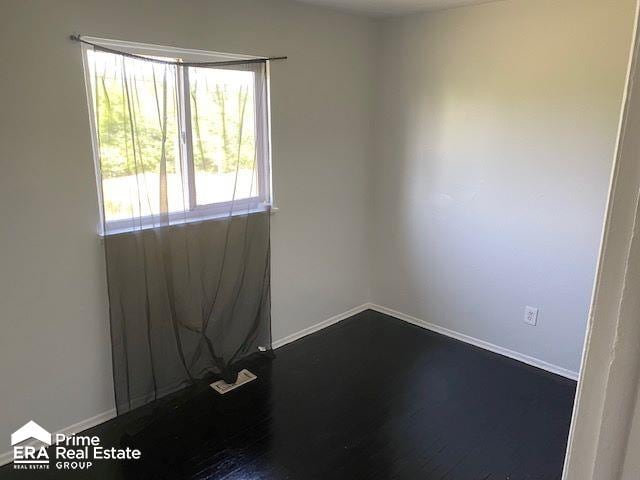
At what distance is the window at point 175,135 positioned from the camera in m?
2.37

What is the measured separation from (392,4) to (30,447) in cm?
325

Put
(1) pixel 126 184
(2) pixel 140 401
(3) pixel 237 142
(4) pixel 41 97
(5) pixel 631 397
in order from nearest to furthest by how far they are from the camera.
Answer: (5) pixel 631 397, (4) pixel 41 97, (1) pixel 126 184, (2) pixel 140 401, (3) pixel 237 142

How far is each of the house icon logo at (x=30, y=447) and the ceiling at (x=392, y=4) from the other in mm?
2878

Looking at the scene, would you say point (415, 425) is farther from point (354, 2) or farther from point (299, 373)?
point (354, 2)

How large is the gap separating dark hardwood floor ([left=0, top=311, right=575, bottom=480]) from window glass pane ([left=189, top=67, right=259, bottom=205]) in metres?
1.22

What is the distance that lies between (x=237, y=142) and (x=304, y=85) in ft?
2.20

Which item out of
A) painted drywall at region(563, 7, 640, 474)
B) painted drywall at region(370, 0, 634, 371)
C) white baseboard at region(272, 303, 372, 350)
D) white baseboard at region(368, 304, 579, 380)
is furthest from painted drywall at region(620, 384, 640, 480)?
white baseboard at region(272, 303, 372, 350)

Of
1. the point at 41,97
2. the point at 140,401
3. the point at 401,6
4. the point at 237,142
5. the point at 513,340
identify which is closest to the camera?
the point at 41,97

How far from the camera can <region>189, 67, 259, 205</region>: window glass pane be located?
2719 millimetres

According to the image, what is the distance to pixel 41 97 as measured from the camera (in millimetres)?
2162

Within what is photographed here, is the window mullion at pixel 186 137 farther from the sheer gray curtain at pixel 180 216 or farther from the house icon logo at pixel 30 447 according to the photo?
the house icon logo at pixel 30 447

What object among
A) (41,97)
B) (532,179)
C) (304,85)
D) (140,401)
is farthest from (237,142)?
(532,179)

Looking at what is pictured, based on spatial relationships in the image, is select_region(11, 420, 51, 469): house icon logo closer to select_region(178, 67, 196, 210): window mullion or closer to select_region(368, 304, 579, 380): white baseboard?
select_region(178, 67, 196, 210): window mullion

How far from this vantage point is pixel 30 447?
7.84 ft
